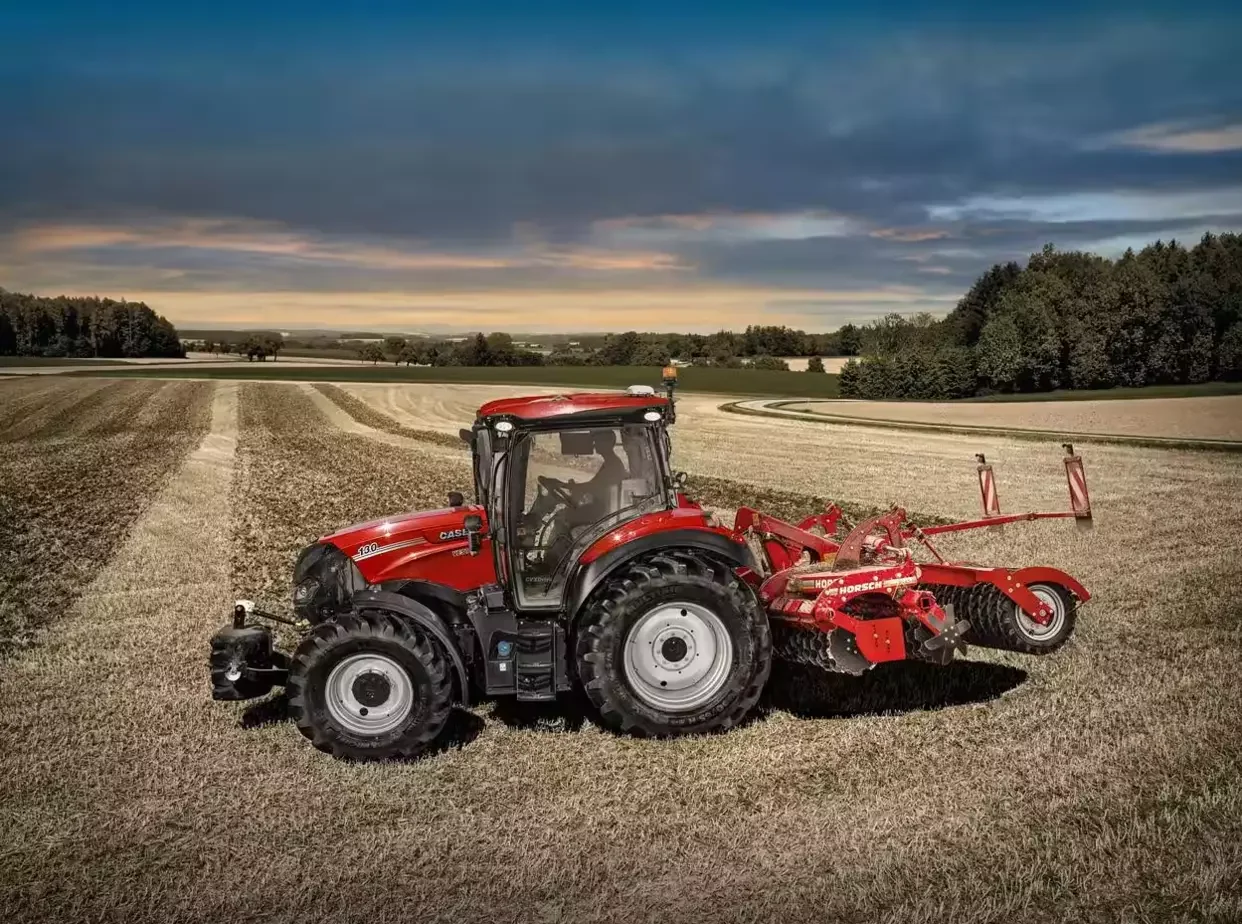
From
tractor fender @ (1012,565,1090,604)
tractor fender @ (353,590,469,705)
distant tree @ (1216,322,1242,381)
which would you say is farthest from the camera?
distant tree @ (1216,322,1242,381)

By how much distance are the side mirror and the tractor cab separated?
10cm

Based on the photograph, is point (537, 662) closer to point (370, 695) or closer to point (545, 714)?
point (545, 714)

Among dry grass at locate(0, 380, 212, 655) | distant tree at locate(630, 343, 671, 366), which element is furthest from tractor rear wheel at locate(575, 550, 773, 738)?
distant tree at locate(630, 343, 671, 366)

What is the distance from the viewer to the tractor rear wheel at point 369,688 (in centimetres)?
670

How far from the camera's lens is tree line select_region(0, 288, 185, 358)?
10331cm

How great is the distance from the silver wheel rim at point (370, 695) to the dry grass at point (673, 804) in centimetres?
30

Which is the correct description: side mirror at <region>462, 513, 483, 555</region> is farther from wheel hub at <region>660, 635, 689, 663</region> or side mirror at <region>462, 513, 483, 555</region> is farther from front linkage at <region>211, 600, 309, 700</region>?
wheel hub at <region>660, 635, 689, 663</region>

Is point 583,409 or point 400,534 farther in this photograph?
point 400,534

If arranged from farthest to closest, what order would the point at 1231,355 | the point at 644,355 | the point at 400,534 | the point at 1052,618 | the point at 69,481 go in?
the point at 644,355 < the point at 1231,355 < the point at 69,481 < the point at 1052,618 < the point at 400,534

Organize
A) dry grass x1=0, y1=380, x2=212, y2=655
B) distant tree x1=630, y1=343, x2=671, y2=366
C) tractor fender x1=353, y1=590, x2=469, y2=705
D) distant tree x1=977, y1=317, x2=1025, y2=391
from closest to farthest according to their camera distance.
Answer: tractor fender x1=353, y1=590, x2=469, y2=705
dry grass x1=0, y1=380, x2=212, y2=655
distant tree x1=977, y1=317, x2=1025, y2=391
distant tree x1=630, y1=343, x2=671, y2=366

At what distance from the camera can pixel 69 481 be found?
23.6 metres

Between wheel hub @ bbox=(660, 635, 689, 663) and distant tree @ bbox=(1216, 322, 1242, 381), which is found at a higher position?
distant tree @ bbox=(1216, 322, 1242, 381)

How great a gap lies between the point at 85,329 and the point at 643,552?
375ft

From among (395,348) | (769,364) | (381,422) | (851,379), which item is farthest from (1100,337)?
(395,348)
